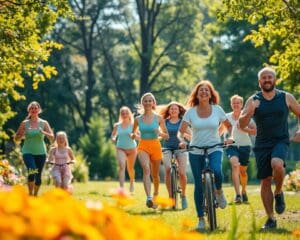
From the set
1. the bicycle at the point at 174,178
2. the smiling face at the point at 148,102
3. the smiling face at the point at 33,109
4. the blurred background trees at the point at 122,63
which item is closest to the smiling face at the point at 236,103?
the bicycle at the point at 174,178

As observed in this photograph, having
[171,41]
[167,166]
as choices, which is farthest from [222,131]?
[171,41]

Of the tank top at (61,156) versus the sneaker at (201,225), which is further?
the tank top at (61,156)

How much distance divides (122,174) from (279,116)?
29.6ft

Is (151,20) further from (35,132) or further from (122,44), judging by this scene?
(35,132)

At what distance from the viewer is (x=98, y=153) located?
4041cm

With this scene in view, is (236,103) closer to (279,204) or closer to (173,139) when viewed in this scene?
(173,139)

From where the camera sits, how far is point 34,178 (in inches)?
555

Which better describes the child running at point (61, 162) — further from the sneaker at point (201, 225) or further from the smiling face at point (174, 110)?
the sneaker at point (201, 225)

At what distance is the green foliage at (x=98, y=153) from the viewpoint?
40125 millimetres

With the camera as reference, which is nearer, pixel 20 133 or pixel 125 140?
pixel 20 133

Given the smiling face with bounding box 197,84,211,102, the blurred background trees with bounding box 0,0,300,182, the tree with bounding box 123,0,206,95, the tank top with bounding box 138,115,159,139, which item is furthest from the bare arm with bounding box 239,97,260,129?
the tree with bounding box 123,0,206,95

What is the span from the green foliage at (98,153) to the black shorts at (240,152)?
25820mm

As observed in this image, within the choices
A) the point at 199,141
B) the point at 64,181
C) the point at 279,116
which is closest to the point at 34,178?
the point at 64,181

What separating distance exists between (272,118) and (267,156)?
1.73 feet
